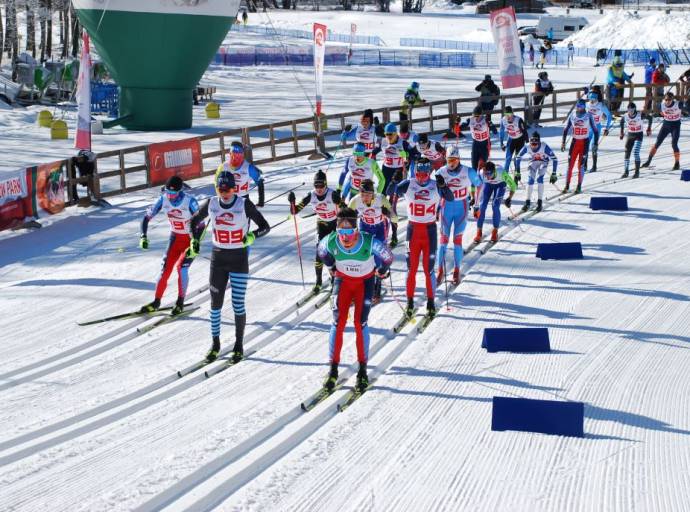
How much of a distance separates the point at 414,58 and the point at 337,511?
64.8 m

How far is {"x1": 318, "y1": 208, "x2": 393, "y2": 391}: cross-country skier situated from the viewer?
9742 millimetres

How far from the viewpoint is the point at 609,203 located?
1958 centimetres

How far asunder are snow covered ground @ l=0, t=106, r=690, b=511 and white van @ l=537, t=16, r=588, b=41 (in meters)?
69.7

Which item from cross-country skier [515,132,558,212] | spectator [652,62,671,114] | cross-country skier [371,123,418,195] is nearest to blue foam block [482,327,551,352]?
cross-country skier [371,123,418,195]

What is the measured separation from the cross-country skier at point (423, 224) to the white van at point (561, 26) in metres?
73.6

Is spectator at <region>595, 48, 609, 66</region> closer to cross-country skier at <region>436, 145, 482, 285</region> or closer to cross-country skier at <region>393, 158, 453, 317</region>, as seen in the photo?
cross-country skier at <region>436, 145, 482, 285</region>

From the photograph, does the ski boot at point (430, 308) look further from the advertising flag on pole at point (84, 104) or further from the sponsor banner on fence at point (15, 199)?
the advertising flag on pole at point (84, 104)

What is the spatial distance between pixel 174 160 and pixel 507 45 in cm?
893

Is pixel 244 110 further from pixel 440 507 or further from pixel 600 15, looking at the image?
pixel 600 15

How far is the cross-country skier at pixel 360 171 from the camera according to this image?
1449 centimetres

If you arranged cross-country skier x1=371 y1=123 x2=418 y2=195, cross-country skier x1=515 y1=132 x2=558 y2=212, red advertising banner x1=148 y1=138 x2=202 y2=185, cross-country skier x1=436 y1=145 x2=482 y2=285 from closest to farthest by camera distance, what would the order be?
cross-country skier x1=436 y1=145 x2=482 y2=285 < cross-country skier x1=371 y1=123 x2=418 y2=195 < cross-country skier x1=515 y1=132 x2=558 y2=212 < red advertising banner x1=148 y1=138 x2=202 y2=185

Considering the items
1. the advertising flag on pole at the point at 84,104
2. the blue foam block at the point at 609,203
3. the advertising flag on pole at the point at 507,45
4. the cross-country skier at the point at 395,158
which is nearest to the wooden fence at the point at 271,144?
the advertising flag on pole at the point at 84,104

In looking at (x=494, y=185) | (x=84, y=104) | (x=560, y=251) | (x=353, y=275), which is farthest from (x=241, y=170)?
(x=84, y=104)

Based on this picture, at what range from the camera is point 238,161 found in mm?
14008
